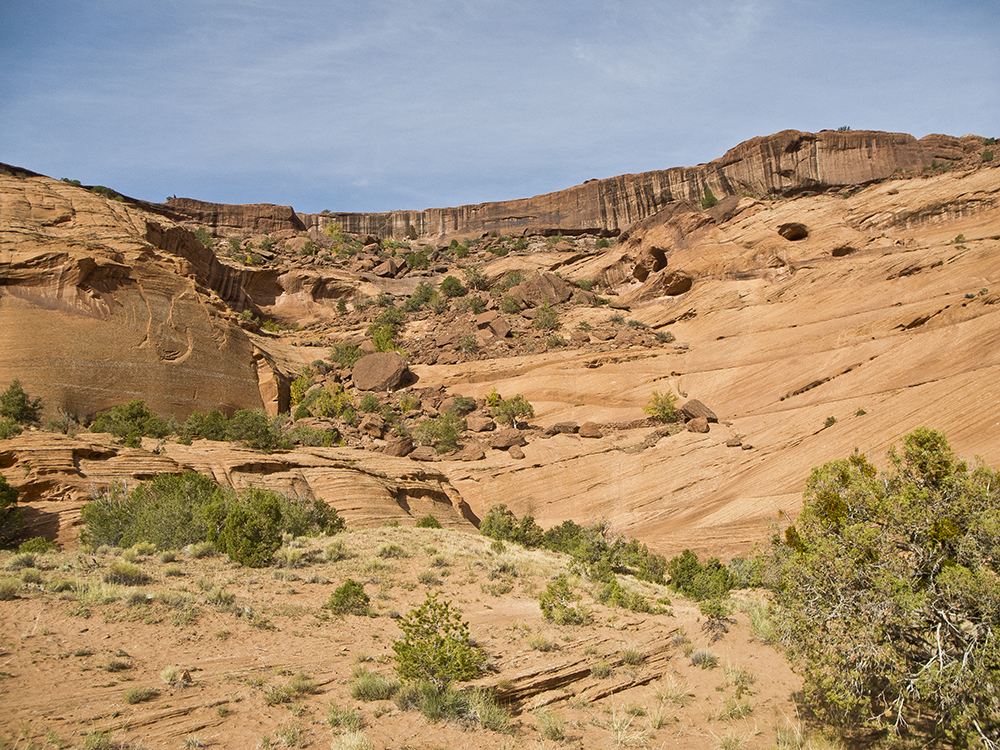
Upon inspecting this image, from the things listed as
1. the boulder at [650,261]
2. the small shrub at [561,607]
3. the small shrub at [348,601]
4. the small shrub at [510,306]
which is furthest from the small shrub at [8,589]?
the boulder at [650,261]

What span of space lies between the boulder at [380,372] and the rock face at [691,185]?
28.7 metres

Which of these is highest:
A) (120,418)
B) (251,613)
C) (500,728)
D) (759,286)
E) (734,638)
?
(759,286)

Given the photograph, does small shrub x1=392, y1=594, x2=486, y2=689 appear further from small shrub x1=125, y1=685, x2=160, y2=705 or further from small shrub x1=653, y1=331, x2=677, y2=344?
small shrub x1=653, y1=331, x2=677, y2=344

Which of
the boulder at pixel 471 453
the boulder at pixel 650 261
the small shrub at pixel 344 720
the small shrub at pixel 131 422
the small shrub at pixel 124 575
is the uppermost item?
the boulder at pixel 650 261

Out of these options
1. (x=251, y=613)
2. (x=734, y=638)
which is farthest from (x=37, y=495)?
(x=734, y=638)

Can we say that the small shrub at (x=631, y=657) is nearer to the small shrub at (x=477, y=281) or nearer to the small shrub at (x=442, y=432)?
the small shrub at (x=442, y=432)

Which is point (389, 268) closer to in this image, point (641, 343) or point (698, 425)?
point (641, 343)

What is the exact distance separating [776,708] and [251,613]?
7.62 m

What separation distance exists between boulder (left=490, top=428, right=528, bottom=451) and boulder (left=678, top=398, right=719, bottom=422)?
7075 millimetres

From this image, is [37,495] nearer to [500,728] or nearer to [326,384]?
[500,728]

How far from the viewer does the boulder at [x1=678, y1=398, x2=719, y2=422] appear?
26.4m

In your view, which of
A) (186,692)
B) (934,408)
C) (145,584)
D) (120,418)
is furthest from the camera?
(120,418)

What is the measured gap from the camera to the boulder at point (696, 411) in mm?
26359

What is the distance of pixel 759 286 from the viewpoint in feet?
112
